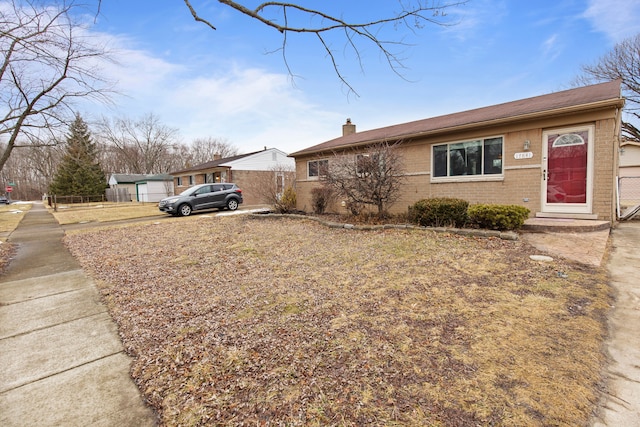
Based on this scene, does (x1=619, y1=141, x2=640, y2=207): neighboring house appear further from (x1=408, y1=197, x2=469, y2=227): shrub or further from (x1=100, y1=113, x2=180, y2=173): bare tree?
(x1=100, y1=113, x2=180, y2=173): bare tree

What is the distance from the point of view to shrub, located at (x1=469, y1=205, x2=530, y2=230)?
21.5 ft

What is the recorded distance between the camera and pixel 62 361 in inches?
112

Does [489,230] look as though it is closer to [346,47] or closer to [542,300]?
[542,300]

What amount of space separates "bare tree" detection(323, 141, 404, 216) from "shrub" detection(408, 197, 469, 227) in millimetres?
1248

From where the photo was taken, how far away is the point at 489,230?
675 centimetres

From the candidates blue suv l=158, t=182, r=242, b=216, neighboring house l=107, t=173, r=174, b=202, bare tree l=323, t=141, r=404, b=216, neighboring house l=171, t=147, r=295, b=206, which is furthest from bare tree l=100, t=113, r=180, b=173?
bare tree l=323, t=141, r=404, b=216

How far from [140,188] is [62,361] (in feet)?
123

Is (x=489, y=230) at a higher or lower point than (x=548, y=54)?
lower

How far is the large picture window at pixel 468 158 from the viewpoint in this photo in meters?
8.34

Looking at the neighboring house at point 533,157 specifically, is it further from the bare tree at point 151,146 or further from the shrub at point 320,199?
the bare tree at point 151,146

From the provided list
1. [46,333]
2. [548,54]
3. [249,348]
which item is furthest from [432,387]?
[548,54]

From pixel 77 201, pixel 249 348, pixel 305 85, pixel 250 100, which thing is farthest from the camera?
pixel 77 201

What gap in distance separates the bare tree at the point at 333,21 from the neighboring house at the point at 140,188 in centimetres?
3336

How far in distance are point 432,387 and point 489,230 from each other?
5.51 meters
